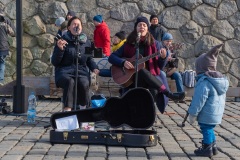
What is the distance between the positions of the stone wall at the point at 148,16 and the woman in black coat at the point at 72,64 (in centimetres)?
Answer: 470

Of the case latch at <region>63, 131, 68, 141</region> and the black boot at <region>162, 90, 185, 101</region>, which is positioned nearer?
the case latch at <region>63, 131, 68, 141</region>

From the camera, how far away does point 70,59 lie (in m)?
9.07

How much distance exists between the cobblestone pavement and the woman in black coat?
60 centimetres

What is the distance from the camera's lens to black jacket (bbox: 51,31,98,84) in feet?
29.6

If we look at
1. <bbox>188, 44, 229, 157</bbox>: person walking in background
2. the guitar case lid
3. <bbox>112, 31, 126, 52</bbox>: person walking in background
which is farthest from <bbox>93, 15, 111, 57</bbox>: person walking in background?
<bbox>188, 44, 229, 157</bbox>: person walking in background

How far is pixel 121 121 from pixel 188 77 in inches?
193

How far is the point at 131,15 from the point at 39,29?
1.86m

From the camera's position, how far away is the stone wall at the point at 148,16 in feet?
45.3

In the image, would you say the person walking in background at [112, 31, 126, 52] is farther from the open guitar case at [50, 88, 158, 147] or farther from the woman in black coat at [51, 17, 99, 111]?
the open guitar case at [50, 88, 158, 147]

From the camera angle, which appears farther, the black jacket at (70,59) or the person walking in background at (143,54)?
the black jacket at (70,59)

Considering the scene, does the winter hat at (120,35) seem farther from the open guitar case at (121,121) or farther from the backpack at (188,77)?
the open guitar case at (121,121)

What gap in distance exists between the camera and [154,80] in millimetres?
8898

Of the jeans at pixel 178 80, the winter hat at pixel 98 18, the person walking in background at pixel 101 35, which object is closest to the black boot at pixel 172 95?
the jeans at pixel 178 80

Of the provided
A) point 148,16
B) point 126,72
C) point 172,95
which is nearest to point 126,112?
point 126,72
